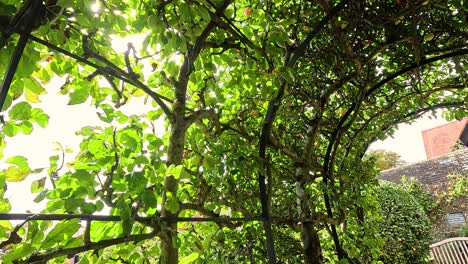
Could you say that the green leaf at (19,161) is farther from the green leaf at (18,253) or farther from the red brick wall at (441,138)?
the red brick wall at (441,138)

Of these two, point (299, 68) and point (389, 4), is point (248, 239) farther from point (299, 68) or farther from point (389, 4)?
point (389, 4)

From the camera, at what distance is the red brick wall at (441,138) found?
21062mm

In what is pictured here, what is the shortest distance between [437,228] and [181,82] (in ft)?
41.0

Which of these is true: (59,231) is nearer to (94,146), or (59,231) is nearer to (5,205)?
(5,205)

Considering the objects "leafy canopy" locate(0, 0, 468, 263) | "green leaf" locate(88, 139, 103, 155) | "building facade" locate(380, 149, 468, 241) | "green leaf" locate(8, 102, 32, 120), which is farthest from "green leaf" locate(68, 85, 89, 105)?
"building facade" locate(380, 149, 468, 241)

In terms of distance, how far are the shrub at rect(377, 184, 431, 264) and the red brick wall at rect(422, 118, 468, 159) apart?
54.0 ft

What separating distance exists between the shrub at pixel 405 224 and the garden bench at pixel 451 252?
0.19 metres

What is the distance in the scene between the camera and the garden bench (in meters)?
6.58

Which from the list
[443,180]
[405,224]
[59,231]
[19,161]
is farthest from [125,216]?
[443,180]

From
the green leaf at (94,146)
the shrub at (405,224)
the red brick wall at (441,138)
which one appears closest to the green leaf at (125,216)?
the green leaf at (94,146)

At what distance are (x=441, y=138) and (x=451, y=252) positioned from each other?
18.2 m

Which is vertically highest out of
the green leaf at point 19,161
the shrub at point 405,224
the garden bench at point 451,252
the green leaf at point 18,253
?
the green leaf at point 19,161

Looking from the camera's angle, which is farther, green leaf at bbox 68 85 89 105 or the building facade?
the building facade

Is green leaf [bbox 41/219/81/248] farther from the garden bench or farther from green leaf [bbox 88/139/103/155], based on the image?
the garden bench
